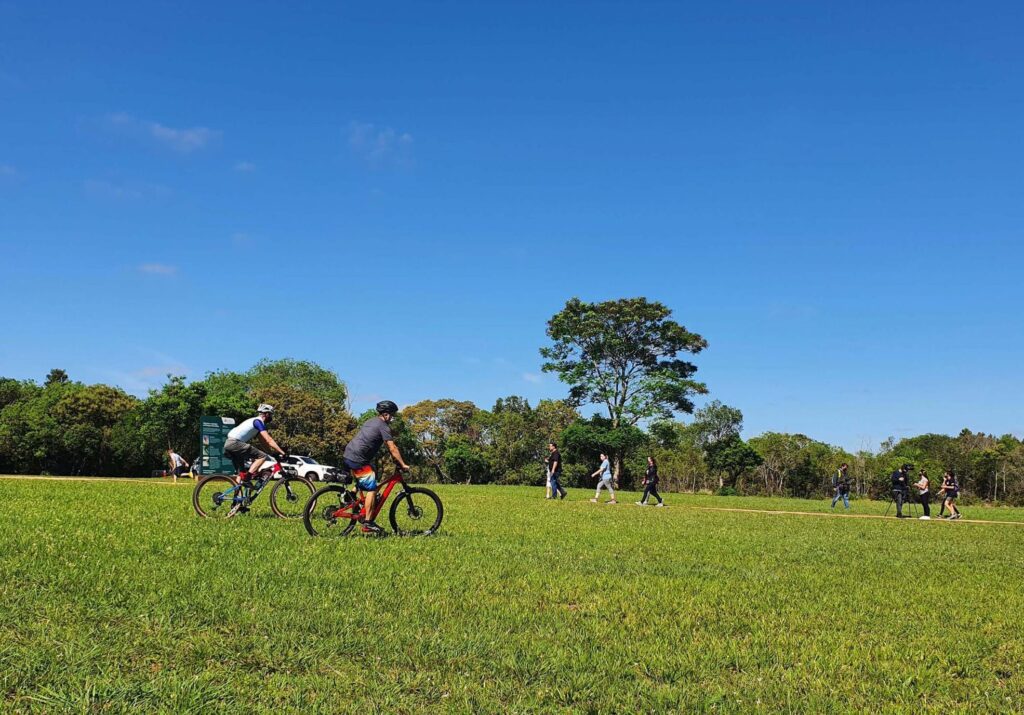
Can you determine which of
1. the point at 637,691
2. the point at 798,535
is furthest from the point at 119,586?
the point at 798,535

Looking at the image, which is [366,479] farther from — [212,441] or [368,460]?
[212,441]

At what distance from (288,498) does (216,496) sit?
123cm

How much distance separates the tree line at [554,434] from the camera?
55.8 metres

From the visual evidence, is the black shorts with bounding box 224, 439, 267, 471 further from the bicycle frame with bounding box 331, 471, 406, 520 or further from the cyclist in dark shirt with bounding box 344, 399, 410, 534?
the cyclist in dark shirt with bounding box 344, 399, 410, 534

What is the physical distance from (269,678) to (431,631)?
1.52m

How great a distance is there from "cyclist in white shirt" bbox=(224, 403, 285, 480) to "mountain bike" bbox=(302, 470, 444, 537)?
2.18 metres

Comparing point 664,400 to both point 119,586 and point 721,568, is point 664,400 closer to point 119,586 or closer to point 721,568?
point 721,568

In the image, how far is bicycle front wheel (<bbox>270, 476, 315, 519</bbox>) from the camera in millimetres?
13578

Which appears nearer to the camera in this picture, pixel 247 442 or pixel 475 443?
pixel 247 442

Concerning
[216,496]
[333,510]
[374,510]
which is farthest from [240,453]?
[374,510]

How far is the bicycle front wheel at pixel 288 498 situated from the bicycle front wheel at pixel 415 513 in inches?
104

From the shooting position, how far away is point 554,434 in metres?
71.1

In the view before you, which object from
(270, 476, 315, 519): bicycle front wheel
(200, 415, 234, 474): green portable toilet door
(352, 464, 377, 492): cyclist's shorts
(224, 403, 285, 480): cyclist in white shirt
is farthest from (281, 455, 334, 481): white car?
(352, 464, 377, 492): cyclist's shorts

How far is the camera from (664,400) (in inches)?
2222
